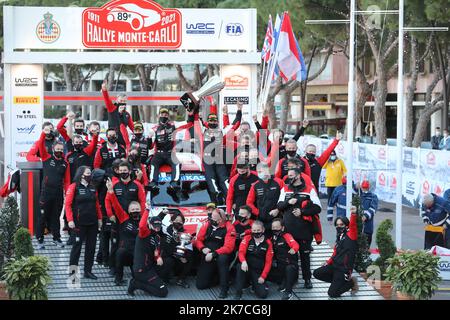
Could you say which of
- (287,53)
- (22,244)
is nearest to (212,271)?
(22,244)

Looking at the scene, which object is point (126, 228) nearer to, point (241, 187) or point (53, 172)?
point (241, 187)

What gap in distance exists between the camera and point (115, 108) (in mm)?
16672

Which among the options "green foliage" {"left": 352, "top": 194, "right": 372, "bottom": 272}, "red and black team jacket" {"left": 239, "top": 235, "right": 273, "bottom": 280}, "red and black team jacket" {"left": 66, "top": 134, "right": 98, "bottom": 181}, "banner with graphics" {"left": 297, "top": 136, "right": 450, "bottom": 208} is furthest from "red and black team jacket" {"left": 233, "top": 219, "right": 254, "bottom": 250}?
"banner with graphics" {"left": 297, "top": 136, "right": 450, "bottom": 208}

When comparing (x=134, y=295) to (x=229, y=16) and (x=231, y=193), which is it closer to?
(x=231, y=193)

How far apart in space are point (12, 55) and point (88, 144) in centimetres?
518

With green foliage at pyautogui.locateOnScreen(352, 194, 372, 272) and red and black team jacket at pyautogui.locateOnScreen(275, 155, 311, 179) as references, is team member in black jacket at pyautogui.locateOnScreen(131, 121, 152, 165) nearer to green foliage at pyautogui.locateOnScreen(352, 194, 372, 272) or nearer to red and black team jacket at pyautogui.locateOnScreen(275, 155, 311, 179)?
red and black team jacket at pyautogui.locateOnScreen(275, 155, 311, 179)

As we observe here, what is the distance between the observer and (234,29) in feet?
67.6

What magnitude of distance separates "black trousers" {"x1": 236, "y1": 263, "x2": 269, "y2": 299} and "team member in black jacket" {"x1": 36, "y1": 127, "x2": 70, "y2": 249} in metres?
3.52

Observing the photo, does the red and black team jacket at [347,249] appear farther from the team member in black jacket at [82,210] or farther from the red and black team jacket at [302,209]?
the team member in black jacket at [82,210]

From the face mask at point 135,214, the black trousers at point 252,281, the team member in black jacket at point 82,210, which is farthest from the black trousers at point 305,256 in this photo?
the team member in black jacket at point 82,210

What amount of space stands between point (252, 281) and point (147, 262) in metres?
1.51

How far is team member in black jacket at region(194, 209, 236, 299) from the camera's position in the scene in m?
13.3
